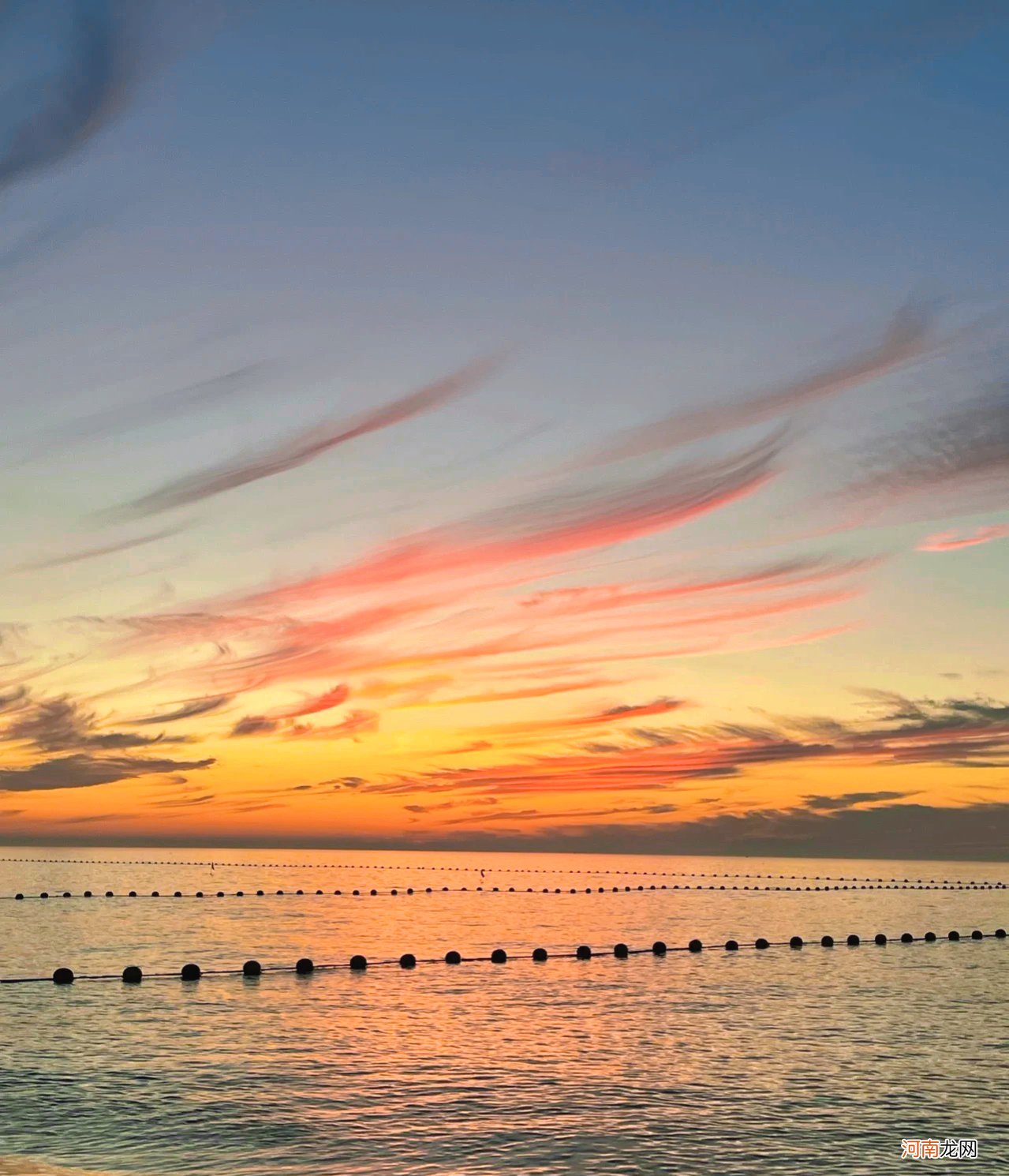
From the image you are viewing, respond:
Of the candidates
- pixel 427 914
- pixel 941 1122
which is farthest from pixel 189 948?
pixel 941 1122

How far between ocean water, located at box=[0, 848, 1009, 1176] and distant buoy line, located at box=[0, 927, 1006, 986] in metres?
1.14

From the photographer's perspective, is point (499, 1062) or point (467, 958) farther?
point (467, 958)

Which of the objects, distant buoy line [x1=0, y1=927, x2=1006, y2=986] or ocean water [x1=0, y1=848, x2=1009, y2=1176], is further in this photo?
distant buoy line [x1=0, y1=927, x2=1006, y2=986]

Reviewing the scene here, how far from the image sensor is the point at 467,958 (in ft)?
306

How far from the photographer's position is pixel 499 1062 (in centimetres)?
4803

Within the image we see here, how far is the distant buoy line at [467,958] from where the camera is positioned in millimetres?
75875

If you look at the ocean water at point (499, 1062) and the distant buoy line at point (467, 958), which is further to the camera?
the distant buoy line at point (467, 958)

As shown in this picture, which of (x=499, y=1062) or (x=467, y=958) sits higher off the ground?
(x=499, y=1062)

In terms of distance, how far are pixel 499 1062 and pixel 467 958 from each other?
46140mm

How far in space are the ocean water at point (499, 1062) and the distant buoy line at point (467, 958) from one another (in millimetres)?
1143

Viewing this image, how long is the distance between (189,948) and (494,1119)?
6523 cm

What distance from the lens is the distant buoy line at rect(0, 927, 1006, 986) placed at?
75875 mm

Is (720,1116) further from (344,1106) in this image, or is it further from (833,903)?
(833,903)

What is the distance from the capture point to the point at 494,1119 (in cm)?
3834
